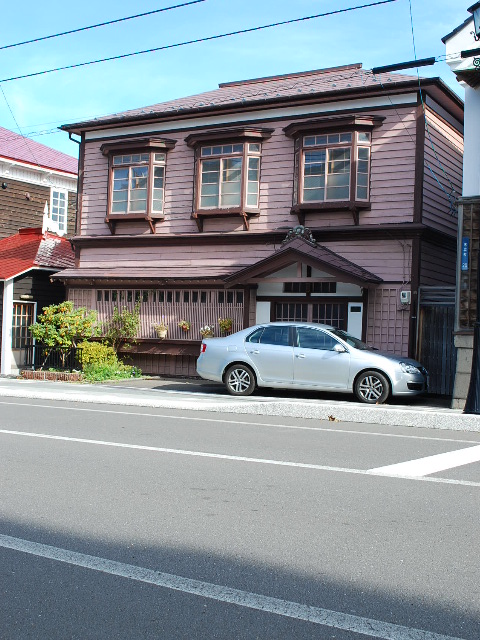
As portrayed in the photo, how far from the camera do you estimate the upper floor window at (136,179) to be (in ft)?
67.8

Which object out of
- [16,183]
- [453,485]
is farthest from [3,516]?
[16,183]

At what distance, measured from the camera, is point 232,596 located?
4.29m

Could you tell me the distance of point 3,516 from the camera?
589 centimetres

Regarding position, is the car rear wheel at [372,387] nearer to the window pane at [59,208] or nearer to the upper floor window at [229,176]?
the upper floor window at [229,176]

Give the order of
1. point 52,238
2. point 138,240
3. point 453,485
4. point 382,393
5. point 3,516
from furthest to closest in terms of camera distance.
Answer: point 52,238 < point 138,240 < point 382,393 < point 453,485 < point 3,516

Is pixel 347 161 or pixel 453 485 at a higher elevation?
pixel 347 161

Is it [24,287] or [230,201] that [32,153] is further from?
[230,201]

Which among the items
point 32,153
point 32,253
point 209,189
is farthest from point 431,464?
point 32,153

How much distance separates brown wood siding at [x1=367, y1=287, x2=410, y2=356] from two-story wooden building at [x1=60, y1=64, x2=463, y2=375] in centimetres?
3

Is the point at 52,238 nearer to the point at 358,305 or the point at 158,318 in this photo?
the point at 158,318

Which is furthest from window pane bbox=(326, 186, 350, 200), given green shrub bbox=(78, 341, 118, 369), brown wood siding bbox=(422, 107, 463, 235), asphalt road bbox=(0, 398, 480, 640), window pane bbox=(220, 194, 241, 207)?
asphalt road bbox=(0, 398, 480, 640)

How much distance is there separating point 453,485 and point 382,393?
7507 mm

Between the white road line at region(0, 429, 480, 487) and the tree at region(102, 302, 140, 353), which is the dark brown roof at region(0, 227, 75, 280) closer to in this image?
the tree at region(102, 302, 140, 353)

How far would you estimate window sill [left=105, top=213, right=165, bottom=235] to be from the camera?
20.6 metres
